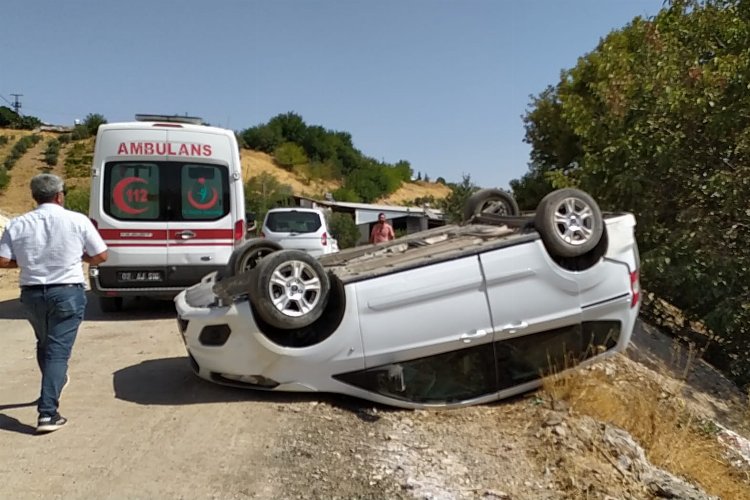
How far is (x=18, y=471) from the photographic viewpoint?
369 centimetres

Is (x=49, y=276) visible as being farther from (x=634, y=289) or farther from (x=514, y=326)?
(x=634, y=289)

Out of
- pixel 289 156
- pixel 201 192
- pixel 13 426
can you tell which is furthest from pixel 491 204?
pixel 289 156

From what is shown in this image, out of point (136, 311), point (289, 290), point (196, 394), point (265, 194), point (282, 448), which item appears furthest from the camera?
point (265, 194)

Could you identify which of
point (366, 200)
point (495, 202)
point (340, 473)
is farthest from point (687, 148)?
point (366, 200)

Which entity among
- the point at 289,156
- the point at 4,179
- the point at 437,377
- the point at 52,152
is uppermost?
the point at 289,156

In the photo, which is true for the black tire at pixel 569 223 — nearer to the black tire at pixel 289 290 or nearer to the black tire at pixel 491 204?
the black tire at pixel 289 290

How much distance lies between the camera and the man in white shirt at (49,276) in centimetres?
425

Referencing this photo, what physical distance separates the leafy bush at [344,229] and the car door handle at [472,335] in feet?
104

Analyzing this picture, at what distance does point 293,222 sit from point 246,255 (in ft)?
30.1

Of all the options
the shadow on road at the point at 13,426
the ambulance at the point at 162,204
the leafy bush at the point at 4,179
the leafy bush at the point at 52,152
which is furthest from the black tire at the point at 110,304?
the leafy bush at the point at 52,152

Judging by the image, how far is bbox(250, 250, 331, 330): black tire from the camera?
4469 mm

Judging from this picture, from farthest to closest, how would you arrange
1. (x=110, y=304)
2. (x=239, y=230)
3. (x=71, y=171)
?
1. (x=71, y=171)
2. (x=110, y=304)
3. (x=239, y=230)

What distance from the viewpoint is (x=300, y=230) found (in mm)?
14812

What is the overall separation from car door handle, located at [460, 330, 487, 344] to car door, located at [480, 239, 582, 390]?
105 mm
